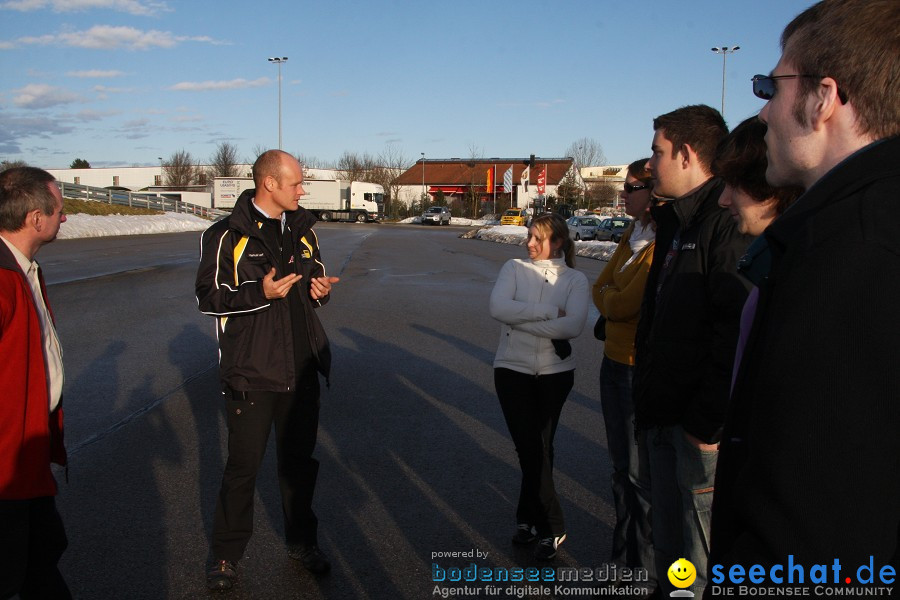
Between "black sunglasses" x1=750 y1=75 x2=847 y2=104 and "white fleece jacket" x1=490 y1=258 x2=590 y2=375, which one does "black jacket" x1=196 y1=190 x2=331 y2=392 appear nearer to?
"white fleece jacket" x1=490 y1=258 x2=590 y2=375

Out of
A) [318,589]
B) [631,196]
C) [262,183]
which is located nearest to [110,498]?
[318,589]

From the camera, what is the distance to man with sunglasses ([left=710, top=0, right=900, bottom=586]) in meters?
1.24

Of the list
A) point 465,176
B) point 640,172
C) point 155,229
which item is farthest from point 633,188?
point 465,176

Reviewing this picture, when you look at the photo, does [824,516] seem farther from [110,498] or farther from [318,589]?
[110,498]

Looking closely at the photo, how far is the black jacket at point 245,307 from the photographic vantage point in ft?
12.7

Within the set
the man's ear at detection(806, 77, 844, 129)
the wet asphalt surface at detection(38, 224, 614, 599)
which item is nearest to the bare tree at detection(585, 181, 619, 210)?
the wet asphalt surface at detection(38, 224, 614, 599)

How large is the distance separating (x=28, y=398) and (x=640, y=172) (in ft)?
10.4

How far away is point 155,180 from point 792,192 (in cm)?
12124

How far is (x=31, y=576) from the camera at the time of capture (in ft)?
9.14

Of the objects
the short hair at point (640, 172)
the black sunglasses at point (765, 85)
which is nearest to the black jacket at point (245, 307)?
the short hair at point (640, 172)

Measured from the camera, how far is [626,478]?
3.89 meters

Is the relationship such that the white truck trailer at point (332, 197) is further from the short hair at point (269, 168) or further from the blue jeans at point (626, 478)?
the blue jeans at point (626, 478)

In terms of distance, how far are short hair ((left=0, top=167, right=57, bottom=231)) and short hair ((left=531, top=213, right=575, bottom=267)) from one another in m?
2.68

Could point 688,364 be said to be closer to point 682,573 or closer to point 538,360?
point 682,573
